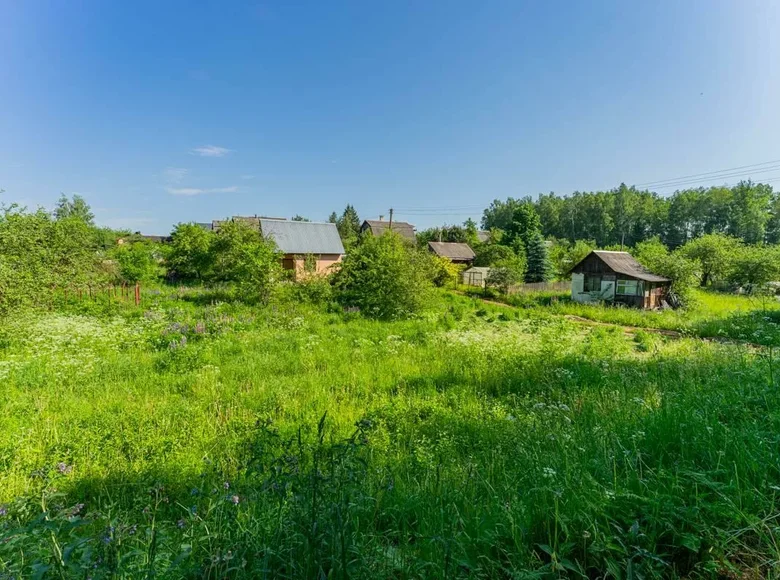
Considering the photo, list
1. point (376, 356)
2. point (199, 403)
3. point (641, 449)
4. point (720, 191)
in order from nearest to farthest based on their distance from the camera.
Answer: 1. point (641, 449)
2. point (199, 403)
3. point (376, 356)
4. point (720, 191)

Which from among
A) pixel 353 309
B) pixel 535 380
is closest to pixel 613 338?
pixel 535 380

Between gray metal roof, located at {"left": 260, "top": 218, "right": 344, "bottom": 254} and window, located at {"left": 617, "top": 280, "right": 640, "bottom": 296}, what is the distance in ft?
70.7

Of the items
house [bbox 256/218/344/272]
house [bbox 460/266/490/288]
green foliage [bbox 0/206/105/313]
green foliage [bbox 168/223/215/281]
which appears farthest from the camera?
house [bbox 460/266/490/288]

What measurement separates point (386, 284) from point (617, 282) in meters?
14.7

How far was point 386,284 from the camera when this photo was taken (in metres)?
16.1

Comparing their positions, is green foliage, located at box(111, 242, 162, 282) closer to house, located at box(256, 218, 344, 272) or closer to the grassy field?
house, located at box(256, 218, 344, 272)

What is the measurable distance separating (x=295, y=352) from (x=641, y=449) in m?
7.89

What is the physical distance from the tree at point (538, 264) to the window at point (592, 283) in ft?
34.2

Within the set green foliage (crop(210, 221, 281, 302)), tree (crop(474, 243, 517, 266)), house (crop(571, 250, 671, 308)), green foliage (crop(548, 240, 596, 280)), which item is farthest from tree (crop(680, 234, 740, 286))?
green foliage (crop(210, 221, 281, 302))

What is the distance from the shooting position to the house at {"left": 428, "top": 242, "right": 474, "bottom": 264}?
38044 millimetres

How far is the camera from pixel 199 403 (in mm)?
5902

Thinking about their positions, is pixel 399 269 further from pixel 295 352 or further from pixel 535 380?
pixel 535 380

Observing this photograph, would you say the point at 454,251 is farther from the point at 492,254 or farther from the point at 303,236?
the point at 303,236

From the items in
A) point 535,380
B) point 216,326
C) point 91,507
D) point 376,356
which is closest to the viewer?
point 91,507
